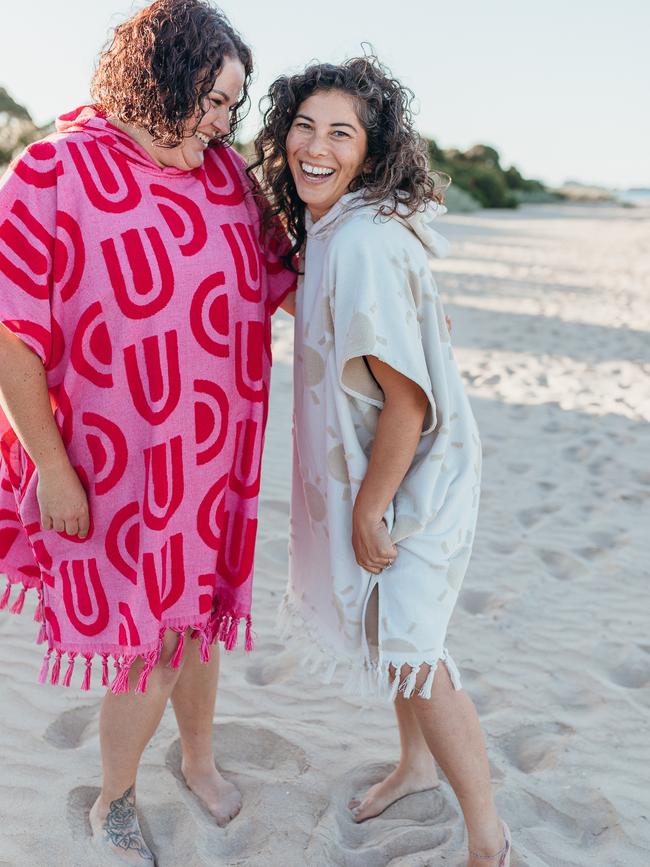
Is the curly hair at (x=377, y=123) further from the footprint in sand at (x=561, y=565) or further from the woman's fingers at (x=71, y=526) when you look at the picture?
the footprint in sand at (x=561, y=565)

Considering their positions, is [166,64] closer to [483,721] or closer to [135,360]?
[135,360]

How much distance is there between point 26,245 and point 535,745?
79.5 inches

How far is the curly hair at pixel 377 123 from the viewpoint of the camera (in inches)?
75.4

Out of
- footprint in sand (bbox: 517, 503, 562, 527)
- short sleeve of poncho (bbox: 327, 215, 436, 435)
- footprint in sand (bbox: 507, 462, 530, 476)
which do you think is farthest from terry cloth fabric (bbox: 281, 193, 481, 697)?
footprint in sand (bbox: 507, 462, 530, 476)

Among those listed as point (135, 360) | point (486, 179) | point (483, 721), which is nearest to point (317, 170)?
point (135, 360)

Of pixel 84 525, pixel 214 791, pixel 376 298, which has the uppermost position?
pixel 376 298

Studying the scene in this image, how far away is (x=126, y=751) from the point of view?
83.1 inches

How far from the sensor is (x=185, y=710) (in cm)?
236

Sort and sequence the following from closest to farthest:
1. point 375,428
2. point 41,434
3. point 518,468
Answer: point 41,434
point 375,428
point 518,468

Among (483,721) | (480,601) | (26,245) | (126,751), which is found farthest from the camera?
(480,601)

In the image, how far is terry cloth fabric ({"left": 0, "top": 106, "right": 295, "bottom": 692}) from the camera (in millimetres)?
1785

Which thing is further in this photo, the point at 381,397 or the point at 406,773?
the point at 406,773

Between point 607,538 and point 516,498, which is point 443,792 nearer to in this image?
point 607,538

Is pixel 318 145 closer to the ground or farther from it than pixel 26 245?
farther from it
